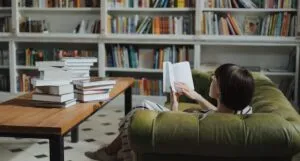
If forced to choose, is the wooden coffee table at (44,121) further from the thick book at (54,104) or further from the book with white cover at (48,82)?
the book with white cover at (48,82)

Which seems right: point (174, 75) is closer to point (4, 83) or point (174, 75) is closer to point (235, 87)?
point (235, 87)

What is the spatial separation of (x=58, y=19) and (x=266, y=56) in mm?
2621

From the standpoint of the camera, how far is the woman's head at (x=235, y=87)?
228cm

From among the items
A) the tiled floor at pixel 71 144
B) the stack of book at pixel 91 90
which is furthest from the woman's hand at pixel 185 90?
the tiled floor at pixel 71 144

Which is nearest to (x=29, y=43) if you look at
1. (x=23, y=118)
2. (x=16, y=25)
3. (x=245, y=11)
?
(x=16, y=25)

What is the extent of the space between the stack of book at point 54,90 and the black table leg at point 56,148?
1.84ft

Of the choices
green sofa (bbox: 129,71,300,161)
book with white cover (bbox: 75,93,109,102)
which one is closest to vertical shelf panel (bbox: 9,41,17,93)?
book with white cover (bbox: 75,93,109,102)

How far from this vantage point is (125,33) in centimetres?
553

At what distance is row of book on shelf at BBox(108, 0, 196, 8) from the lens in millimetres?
5415

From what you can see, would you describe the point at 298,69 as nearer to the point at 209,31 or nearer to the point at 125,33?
the point at 209,31

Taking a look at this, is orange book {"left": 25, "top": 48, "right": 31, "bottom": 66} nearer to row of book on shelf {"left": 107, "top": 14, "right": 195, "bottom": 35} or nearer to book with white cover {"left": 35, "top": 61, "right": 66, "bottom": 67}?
row of book on shelf {"left": 107, "top": 14, "right": 195, "bottom": 35}

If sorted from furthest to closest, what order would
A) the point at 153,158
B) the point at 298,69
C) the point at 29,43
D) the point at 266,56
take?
the point at 29,43 → the point at 266,56 → the point at 298,69 → the point at 153,158

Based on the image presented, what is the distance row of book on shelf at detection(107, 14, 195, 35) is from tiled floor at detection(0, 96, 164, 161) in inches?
47.3

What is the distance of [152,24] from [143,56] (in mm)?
403
